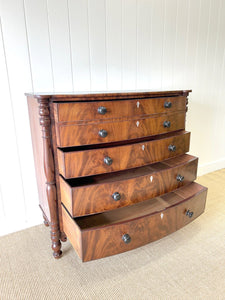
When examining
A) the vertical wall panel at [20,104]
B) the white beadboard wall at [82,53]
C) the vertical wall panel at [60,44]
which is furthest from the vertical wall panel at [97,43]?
the vertical wall panel at [20,104]

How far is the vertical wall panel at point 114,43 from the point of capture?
152 centimetres

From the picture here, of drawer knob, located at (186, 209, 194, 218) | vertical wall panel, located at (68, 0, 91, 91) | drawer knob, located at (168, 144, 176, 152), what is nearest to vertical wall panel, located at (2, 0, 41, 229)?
vertical wall panel, located at (68, 0, 91, 91)

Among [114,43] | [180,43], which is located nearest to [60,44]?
[114,43]

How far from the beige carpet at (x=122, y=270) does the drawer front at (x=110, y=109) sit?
816mm

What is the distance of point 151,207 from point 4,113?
106 cm

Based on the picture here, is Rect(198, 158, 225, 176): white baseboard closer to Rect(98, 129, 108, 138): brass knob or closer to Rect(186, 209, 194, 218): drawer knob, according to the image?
Rect(186, 209, 194, 218): drawer knob

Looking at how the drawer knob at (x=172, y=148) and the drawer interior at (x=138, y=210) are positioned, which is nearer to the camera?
the drawer interior at (x=138, y=210)

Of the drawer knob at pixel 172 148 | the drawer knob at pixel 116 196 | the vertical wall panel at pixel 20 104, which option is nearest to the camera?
the drawer knob at pixel 116 196

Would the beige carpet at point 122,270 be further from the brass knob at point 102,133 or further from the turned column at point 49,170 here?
the brass knob at point 102,133

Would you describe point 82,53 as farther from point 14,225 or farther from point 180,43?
point 14,225

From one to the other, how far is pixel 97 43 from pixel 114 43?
142 millimetres

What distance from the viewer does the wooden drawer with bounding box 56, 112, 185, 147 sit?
1.00 meters

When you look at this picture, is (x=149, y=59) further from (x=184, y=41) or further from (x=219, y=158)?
(x=219, y=158)

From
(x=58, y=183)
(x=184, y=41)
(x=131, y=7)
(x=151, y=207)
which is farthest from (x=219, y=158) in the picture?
(x=58, y=183)
